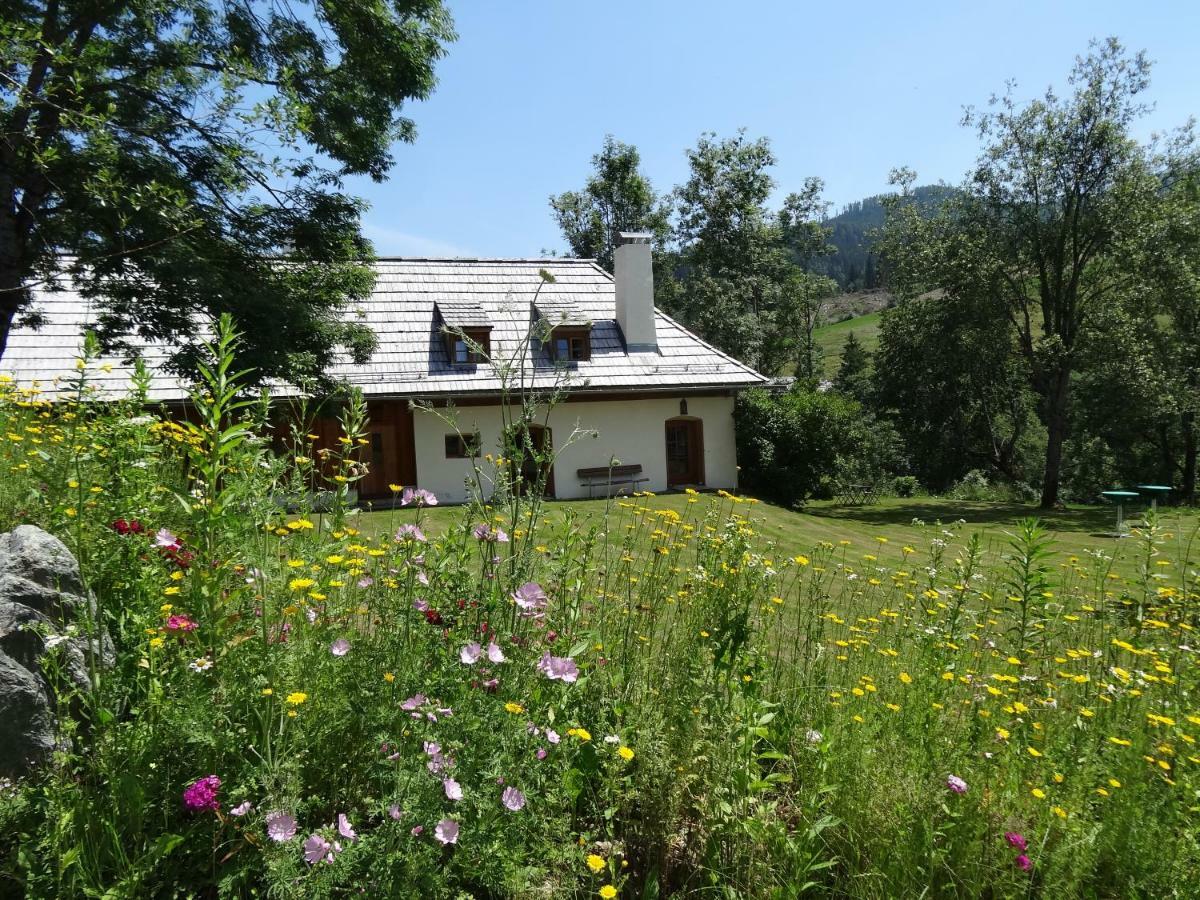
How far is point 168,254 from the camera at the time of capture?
9242 millimetres

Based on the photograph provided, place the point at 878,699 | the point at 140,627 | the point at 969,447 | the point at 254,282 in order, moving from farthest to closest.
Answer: the point at 969,447
the point at 254,282
the point at 878,699
the point at 140,627

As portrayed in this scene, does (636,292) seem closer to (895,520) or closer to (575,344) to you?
(575,344)

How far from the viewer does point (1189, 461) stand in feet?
93.7

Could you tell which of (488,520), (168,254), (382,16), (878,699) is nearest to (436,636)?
(488,520)

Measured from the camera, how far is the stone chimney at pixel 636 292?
20656 millimetres

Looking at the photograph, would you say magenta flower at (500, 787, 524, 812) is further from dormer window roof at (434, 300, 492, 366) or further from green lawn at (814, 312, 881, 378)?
green lawn at (814, 312, 881, 378)

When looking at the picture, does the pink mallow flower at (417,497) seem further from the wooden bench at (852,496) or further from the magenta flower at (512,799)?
the wooden bench at (852,496)

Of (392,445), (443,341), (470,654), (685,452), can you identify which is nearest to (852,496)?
(685,452)

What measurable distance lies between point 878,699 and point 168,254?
9.89m

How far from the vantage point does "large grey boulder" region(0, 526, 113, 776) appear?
90.9 inches

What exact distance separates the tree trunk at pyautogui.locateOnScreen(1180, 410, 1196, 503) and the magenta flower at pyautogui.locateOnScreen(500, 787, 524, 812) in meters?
33.1

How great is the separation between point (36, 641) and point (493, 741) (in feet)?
5.56

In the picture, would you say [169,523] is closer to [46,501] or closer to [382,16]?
[46,501]

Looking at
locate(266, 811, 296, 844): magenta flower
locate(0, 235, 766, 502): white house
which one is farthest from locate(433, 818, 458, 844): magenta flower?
locate(0, 235, 766, 502): white house
